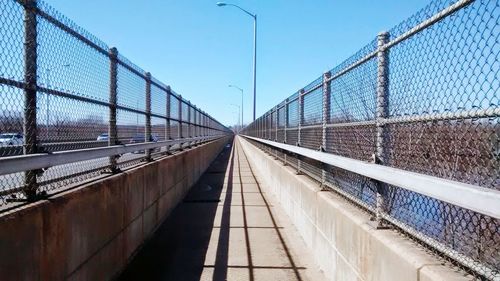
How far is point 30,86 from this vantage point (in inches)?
177

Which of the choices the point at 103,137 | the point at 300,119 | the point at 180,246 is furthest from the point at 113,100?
the point at 300,119

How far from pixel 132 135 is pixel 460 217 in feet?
20.3

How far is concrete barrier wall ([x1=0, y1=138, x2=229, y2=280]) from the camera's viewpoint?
3.76 meters

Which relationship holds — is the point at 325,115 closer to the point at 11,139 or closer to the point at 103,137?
the point at 103,137

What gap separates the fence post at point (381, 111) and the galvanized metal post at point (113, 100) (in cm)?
372

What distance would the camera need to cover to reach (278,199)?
12594 millimetres

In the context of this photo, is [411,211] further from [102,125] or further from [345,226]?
[102,125]

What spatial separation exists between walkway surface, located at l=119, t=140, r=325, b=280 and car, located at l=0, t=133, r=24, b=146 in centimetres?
250

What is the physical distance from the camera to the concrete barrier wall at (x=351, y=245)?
3.53 metres

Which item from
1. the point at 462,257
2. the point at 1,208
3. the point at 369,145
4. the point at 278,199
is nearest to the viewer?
the point at 462,257

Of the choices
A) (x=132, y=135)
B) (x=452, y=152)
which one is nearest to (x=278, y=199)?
(x=132, y=135)

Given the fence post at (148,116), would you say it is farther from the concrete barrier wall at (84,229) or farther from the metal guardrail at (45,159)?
the metal guardrail at (45,159)

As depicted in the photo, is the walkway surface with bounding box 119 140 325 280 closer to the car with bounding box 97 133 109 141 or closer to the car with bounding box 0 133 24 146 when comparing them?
the car with bounding box 97 133 109 141

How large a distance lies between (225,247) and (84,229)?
3.05 metres
